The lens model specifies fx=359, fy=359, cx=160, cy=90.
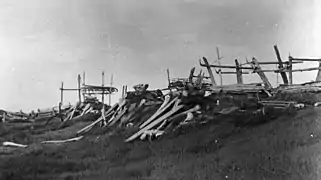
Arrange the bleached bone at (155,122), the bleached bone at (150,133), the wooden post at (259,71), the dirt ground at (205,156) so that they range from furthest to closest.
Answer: the wooden post at (259,71) → the bleached bone at (155,122) → the bleached bone at (150,133) → the dirt ground at (205,156)

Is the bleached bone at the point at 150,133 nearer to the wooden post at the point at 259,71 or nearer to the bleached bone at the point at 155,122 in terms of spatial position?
the bleached bone at the point at 155,122

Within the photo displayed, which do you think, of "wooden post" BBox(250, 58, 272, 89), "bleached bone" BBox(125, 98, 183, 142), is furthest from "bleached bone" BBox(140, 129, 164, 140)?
"wooden post" BBox(250, 58, 272, 89)

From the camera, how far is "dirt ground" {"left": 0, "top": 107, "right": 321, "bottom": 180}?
3156mm

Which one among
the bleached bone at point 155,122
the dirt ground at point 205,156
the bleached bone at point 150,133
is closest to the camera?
the dirt ground at point 205,156

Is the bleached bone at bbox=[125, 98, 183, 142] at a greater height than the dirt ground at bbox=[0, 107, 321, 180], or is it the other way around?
the bleached bone at bbox=[125, 98, 183, 142]

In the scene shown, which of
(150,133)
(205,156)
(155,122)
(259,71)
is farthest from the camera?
(259,71)

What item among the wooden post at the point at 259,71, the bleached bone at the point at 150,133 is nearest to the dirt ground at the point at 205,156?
the bleached bone at the point at 150,133

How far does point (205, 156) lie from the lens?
4184mm

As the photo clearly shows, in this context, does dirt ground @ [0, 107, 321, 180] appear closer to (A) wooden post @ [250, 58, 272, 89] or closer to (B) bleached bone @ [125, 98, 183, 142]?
(B) bleached bone @ [125, 98, 183, 142]

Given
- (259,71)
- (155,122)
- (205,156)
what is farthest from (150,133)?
(259,71)

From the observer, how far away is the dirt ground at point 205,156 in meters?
3.16

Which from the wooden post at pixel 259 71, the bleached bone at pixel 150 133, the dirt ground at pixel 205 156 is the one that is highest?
the wooden post at pixel 259 71

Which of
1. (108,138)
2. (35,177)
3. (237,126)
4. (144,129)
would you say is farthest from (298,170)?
(108,138)

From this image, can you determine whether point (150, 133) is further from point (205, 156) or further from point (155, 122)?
point (205, 156)
